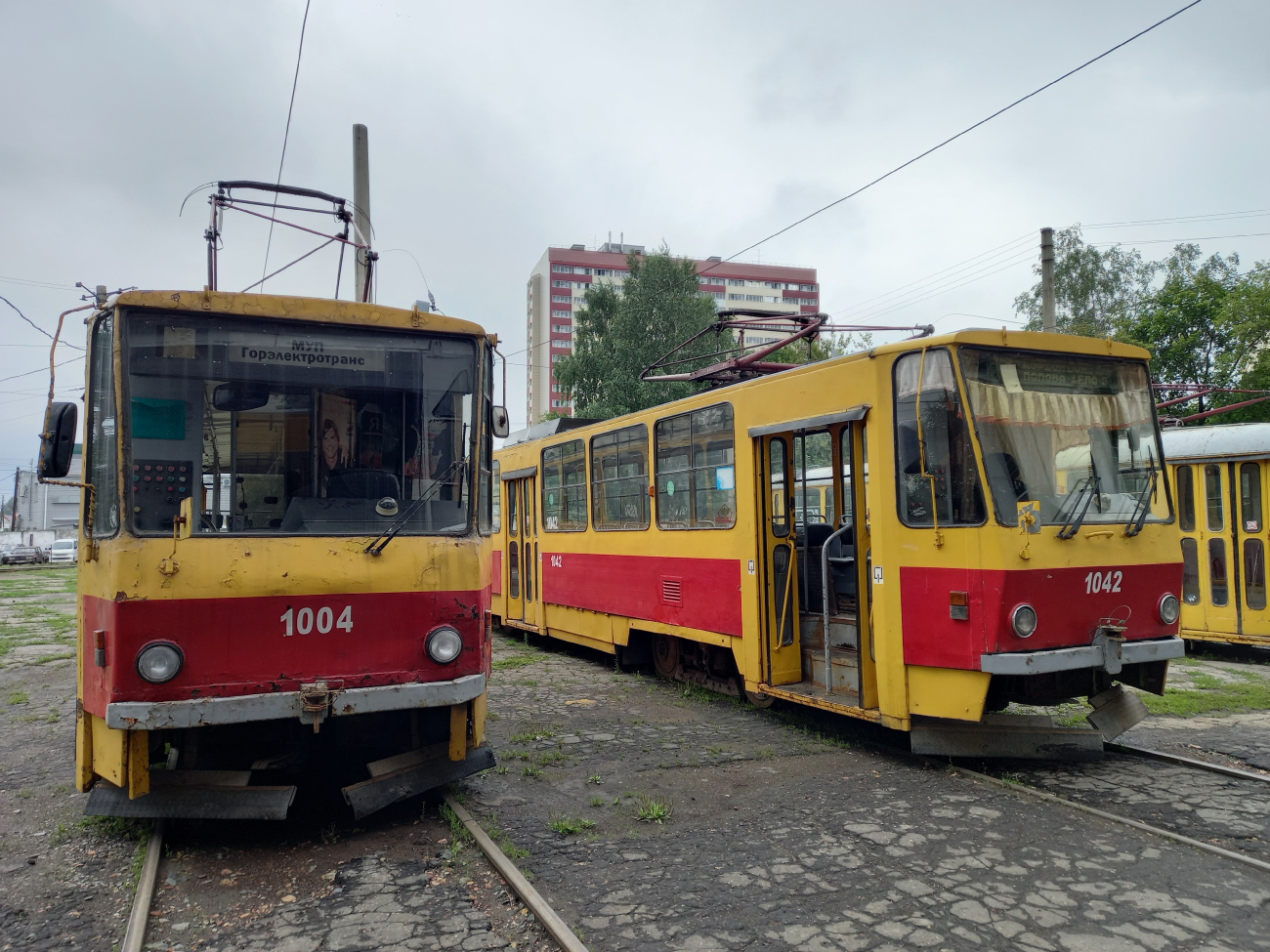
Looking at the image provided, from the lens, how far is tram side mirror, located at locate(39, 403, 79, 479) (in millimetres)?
4578

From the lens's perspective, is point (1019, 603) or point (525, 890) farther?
point (1019, 603)

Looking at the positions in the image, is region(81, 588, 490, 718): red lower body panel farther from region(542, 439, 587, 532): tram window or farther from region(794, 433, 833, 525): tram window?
region(542, 439, 587, 532): tram window

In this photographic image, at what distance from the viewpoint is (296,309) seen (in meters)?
5.02

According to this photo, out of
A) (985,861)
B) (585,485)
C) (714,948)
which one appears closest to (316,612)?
(714,948)

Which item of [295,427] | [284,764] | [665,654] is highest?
[295,427]

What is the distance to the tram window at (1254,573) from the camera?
10.9 metres

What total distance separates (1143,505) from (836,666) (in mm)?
2526

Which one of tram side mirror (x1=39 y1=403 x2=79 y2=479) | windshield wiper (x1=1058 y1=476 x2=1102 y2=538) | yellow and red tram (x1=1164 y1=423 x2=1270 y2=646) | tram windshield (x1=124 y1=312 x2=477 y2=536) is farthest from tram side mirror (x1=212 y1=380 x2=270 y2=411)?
yellow and red tram (x1=1164 y1=423 x2=1270 y2=646)

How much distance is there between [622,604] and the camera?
402 inches

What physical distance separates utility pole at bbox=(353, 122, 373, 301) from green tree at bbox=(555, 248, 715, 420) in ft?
70.5

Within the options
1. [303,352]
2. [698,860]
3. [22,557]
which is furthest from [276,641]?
[22,557]

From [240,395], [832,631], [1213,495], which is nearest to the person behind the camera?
[240,395]

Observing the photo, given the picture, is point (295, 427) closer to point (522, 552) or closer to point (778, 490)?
point (778, 490)

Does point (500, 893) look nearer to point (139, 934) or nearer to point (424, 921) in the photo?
point (424, 921)
